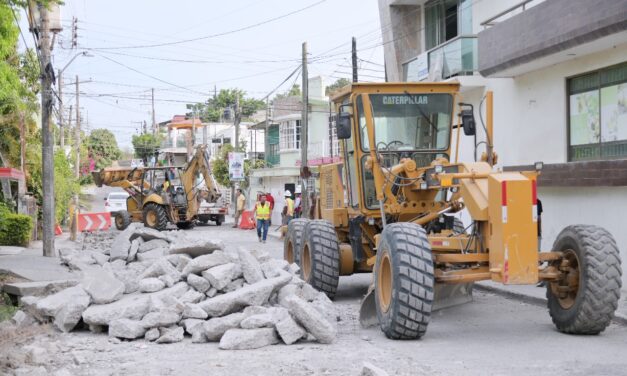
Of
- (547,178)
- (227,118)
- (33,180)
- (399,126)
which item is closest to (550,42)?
(547,178)

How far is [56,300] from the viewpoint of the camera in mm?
10781

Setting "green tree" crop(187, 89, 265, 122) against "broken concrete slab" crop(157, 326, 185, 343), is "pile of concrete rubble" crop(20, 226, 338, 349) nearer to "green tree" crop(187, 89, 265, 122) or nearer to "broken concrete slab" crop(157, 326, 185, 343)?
"broken concrete slab" crop(157, 326, 185, 343)

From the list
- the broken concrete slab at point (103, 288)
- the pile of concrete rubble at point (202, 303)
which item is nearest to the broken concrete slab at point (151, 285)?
the pile of concrete rubble at point (202, 303)

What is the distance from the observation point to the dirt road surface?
7797mm

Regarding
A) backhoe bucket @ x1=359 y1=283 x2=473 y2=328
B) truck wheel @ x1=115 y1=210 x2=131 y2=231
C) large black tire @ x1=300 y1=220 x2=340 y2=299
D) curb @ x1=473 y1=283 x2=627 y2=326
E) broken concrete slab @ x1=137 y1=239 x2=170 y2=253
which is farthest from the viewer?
truck wheel @ x1=115 y1=210 x2=131 y2=231

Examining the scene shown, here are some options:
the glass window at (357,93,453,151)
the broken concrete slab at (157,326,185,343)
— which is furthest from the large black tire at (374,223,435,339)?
the glass window at (357,93,453,151)

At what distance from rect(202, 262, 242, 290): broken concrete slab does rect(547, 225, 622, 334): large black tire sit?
427cm

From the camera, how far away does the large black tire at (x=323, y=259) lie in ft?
40.9

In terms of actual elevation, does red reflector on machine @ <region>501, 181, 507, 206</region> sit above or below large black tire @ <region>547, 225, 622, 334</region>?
above

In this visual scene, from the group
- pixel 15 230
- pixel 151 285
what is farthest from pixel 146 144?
pixel 151 285

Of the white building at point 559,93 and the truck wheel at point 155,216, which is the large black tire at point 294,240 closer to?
the white building at point 559,93

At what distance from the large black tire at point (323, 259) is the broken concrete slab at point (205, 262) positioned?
1.50 meters

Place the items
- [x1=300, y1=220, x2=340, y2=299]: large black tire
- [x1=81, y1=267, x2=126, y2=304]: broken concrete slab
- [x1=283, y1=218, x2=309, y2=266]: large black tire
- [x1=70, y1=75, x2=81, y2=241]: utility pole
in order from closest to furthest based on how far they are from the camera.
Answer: [x1=81, y1=267, x2=126, y2=304]: broken concrete slab, [x1=300, y1=220, x2=340, y2=299]: large black tire, [x1=283, y1=218, x2=309, y2=266]: large black tire, [x1=70, y1=75, x2=81, y2=241]: utility pole

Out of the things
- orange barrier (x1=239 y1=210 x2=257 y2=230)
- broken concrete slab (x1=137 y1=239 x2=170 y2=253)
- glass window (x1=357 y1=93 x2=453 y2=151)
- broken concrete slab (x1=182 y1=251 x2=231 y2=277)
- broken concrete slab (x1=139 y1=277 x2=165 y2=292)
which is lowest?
orange barrier (x1=239 y1=210 x2=257 y2=230)
